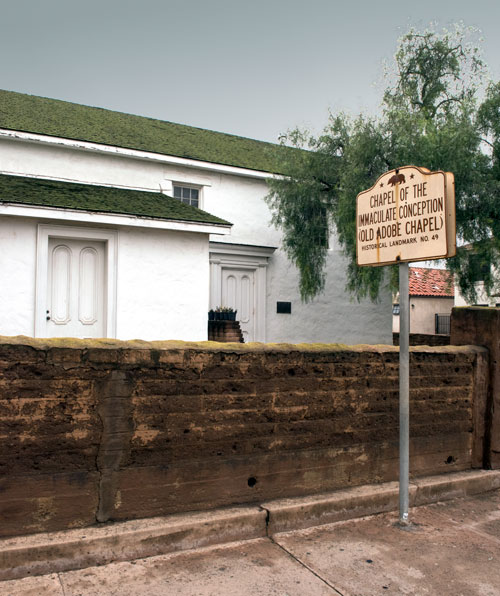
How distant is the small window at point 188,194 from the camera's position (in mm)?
14391

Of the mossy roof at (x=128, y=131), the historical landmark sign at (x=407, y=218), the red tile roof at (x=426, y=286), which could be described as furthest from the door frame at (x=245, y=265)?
the red tile roof at (x=426, y=286)

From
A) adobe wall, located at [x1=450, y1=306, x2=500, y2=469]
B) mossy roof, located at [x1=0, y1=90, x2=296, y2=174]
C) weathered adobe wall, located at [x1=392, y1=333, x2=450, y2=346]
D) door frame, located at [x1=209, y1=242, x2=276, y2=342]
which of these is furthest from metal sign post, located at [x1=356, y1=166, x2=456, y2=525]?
mossy roof, located at [x1=0, y1=90, x2=296, y2=174]

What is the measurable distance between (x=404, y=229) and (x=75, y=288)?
22.5 feet

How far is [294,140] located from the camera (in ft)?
50.3

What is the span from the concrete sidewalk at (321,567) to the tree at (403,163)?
10070 mm

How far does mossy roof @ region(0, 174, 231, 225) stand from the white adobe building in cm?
3

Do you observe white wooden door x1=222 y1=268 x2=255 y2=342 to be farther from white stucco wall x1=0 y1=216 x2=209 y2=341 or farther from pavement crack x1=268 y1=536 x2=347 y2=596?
pavement crack x1=268 y1=536 x2=347 y2=596

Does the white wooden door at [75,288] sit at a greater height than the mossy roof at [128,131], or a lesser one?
lesser

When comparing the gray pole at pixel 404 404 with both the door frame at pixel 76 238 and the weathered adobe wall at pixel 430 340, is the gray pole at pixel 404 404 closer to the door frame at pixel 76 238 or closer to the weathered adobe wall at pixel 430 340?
the door frame at pixel 76 238

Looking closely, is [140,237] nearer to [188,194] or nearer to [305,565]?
[188,194]

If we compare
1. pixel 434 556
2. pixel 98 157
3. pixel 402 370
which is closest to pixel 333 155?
pixel 98 157

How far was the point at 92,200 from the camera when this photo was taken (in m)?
9.99

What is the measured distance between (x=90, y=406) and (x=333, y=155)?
501 inches

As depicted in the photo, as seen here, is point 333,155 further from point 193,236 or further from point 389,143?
point 193,236
